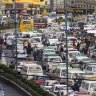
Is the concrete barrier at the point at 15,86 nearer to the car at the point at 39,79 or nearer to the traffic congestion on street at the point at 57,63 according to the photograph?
the traffic congestion on street at the point at 57,63

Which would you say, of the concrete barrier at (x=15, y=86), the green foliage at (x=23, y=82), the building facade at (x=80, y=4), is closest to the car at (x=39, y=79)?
the green foliage at (x=23, y=82)

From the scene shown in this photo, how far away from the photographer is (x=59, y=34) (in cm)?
3259

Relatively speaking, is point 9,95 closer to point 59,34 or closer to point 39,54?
point 39,54

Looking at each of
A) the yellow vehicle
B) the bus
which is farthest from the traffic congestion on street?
the bus

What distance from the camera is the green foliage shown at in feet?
45.9

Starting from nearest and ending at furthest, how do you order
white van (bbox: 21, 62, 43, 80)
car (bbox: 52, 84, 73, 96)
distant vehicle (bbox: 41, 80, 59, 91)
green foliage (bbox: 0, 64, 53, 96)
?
green foliage (bbox: 0, 64, 53, 96), car (bbox: 52, 84, 73, 96), distant vehicle (bbox: 41, 80, 59, 91), white van (bbox: 21, 62, 43, 80)

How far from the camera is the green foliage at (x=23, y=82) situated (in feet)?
45.9

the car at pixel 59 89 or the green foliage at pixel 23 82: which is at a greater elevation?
the green foliage at pixel 23 82

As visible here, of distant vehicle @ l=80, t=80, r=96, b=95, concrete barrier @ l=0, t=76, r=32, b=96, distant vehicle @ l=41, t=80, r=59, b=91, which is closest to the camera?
concrete barrier @ l=0, t=76, r=32, b=96

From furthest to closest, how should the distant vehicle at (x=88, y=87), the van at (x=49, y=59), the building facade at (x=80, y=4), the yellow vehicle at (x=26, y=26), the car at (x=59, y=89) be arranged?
the building facade at (x=80, y=4)
the yellow vehicle at (x=26, y=26)
the van at (x=49, y=59)
the distant vehicle at (x=88, y=87)
the car at (x=59, y=89)

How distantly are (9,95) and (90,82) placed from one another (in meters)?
2.87

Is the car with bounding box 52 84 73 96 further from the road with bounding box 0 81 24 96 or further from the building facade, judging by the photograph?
the building facade

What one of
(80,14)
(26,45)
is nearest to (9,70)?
(26,45)

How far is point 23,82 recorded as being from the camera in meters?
15.6
